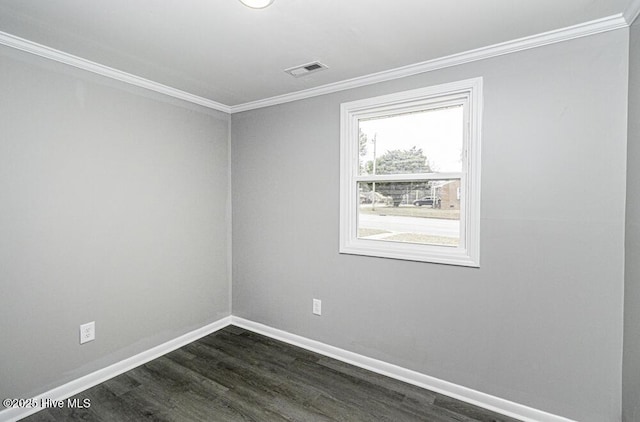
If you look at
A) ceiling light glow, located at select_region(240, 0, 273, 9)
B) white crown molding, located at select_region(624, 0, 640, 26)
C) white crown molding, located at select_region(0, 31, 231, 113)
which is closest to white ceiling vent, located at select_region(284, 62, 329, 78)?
ceiling light glow, located at select_region(240, 0, 273, 9)

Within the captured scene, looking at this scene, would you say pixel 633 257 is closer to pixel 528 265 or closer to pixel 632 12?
pixel 528 265

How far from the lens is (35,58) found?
2104 millimetres

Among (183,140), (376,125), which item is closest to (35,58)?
(183,140)

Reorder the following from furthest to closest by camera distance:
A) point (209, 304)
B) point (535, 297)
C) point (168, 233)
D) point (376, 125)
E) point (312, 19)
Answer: point (209, 304), point (168, 233), point (376, 125), point (535, 297), point (312, 19)

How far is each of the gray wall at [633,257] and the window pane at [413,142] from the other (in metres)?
0.89

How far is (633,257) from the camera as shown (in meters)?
1.68

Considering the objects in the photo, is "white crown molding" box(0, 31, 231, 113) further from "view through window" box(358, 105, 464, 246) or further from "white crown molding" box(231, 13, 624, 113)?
"view through window" box(358, 105, 464, 246)

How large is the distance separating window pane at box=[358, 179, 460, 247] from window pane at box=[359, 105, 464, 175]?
0.42 ft

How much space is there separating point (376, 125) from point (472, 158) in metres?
0.84

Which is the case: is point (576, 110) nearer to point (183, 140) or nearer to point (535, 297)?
point (535, 297)

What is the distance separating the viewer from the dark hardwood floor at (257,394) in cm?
208

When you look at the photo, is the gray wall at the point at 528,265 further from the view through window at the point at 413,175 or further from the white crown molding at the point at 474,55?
the view through window at the point at 413,175

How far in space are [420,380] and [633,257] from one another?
155cm

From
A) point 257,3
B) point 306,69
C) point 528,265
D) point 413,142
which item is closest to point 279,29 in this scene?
point 257,3
